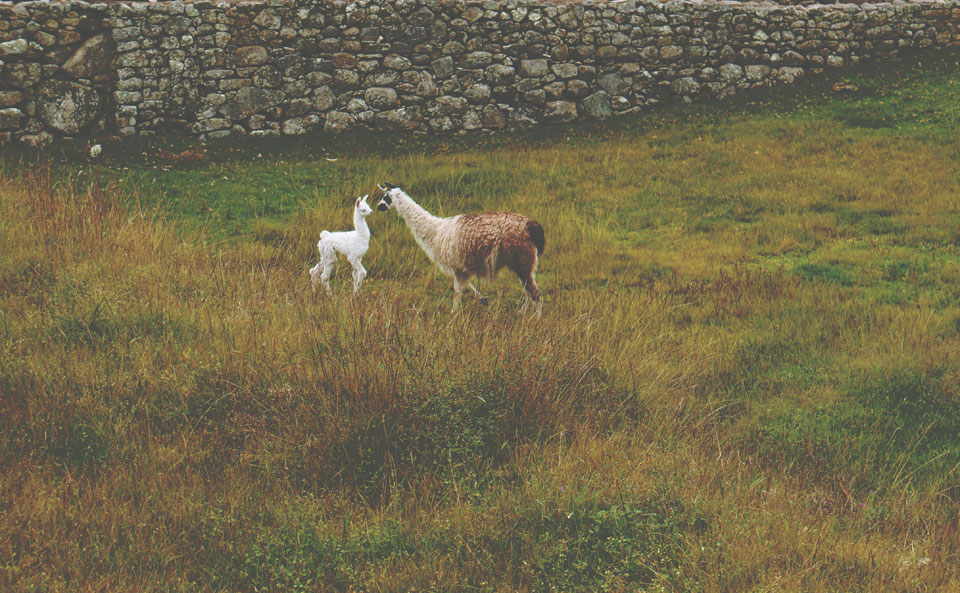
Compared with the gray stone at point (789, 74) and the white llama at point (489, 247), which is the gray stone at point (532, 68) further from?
the white llama at point (489, 247)

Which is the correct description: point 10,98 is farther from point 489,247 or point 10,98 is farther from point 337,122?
point 489,247

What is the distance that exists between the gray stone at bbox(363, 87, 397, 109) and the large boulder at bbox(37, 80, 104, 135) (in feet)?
14.1

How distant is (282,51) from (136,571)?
471 inches

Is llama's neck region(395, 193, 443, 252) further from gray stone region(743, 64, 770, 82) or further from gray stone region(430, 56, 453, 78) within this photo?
gray stone region(743, 64, 770, 82)

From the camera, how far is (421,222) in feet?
Answer: 25.8

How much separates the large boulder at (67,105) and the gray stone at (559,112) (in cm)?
756

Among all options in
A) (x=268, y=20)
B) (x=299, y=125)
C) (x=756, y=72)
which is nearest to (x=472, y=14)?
(x=268, y=20)

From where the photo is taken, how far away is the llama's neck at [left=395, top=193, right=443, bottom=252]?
778cm

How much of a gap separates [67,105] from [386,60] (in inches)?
203

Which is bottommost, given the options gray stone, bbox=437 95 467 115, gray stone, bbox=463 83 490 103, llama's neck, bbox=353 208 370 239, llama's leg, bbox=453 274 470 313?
llama's leg, bbox=453 274 470 313

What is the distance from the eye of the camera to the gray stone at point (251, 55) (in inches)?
544

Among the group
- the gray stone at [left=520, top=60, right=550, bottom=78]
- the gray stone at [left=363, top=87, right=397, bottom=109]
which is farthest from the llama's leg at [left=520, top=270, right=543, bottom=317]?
the gray stone at [left=520, top=60, right=550, bottom=78]

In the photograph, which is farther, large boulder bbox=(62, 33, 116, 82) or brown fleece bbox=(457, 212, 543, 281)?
large boulder bbox=(62, 33, 116, 82)

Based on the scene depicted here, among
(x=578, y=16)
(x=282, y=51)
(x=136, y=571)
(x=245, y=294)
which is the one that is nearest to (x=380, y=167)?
(x=282, y=51)
